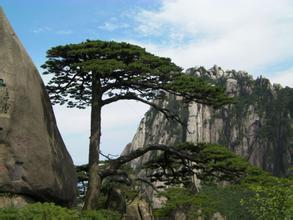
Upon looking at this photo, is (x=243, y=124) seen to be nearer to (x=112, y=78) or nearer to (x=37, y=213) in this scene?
(x=112, y=78)

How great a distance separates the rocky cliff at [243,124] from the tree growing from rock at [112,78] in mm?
85351

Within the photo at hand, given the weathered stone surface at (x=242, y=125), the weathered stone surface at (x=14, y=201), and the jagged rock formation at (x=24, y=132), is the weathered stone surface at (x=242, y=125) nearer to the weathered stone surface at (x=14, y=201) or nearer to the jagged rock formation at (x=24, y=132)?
the jagged rock formation at (x=24, y=132)

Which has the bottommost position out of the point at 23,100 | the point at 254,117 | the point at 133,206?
the point at 133,206

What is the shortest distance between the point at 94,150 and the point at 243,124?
98.4 m

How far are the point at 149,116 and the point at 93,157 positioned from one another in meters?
109

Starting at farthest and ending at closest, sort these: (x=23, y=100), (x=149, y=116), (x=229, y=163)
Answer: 1. (x=149, y=116)
2. (x=229, y=163)
3. (x=23, y=100)

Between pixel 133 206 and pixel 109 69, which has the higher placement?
pixel 109 69

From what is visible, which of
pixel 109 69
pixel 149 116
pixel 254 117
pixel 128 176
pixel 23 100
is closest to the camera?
pixel 23 100

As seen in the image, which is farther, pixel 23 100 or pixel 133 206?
pixel 133 206

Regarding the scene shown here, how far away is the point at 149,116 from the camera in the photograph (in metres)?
126

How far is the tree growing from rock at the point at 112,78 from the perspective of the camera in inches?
613

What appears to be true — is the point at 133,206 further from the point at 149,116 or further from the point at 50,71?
the point at 149,116

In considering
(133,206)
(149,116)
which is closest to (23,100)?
(133,206)

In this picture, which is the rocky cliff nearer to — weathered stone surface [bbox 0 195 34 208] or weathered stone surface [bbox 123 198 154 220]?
weathered stone surface [bbox 123 198 154 220]
